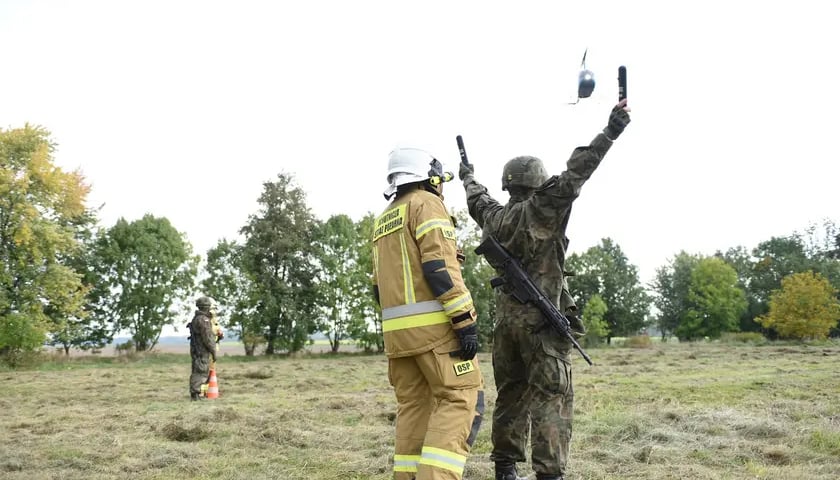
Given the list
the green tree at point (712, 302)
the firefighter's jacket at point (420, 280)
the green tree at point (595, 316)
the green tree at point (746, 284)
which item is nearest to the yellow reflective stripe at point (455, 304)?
the firefighter's jacket at point (420, 280)

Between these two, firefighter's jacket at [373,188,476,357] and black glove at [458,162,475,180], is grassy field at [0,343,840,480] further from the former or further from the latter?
black glove at [458,162,475,180]

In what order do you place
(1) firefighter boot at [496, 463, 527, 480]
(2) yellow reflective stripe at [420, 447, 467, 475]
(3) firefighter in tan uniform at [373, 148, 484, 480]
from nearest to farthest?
(2) yellow reflective stripe at [420, 447, 467, 475] < (3) firefighter in tan uniform at [373, 148, 484, 480] < (1) firefighter boot at [496, 463, 527, 480]

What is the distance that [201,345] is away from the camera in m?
13.5

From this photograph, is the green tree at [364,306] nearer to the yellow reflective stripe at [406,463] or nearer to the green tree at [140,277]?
the green tree at [140,277]

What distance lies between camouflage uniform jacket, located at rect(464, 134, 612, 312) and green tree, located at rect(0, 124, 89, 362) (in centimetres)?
3336

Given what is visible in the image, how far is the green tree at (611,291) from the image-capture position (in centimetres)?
6334

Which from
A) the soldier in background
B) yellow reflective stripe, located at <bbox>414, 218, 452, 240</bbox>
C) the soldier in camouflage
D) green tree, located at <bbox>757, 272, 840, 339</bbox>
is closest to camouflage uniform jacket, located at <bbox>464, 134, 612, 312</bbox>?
the soldier in camouflage

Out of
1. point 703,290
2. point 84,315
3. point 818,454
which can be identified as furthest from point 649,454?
point 703,290

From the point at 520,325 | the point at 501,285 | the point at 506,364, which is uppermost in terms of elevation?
the point at 501,285

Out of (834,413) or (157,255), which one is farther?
(157,255)

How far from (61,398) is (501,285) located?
38.8 ft

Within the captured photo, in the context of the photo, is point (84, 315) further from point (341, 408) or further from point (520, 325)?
point (520, 325)

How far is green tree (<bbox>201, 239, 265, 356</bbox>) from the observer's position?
4428 centimetres

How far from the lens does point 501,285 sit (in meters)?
5.21
